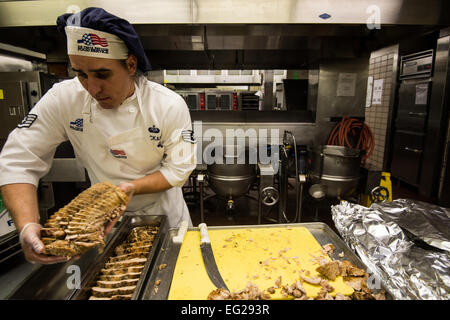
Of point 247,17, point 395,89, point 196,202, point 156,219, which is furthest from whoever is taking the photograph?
point 395,89

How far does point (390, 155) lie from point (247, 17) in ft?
14.2

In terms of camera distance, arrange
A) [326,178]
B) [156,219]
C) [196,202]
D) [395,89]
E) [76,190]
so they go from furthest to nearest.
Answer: [395,89] < [196,202] < [76,190] < [326,178] < [156,219]

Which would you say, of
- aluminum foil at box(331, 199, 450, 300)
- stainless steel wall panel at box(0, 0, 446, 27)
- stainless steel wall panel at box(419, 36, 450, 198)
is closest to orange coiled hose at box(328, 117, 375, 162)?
stainless steel wall panel at box(419, 36, 450, 198)

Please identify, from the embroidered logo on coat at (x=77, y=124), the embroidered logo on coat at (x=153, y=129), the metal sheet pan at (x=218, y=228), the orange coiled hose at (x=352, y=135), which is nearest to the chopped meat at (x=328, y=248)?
the metal sheet pan at (x=218, y=228)

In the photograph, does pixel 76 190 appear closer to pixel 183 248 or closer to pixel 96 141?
pixel 96 141

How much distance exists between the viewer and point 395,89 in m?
4.75

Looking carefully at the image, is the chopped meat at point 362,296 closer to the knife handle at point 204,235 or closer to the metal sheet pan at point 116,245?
the knife handle at point 204,235

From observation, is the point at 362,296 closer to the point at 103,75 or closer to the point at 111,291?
the point at 111,291

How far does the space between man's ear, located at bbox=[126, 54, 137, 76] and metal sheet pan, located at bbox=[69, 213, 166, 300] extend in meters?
0.71

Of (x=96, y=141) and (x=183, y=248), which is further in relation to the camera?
(x=96, y=141)

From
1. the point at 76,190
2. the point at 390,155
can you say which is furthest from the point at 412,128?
the point at 76,190

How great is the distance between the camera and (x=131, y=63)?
121cm

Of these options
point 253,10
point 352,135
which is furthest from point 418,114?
point 253,10

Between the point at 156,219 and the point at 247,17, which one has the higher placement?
the point at 247,17
